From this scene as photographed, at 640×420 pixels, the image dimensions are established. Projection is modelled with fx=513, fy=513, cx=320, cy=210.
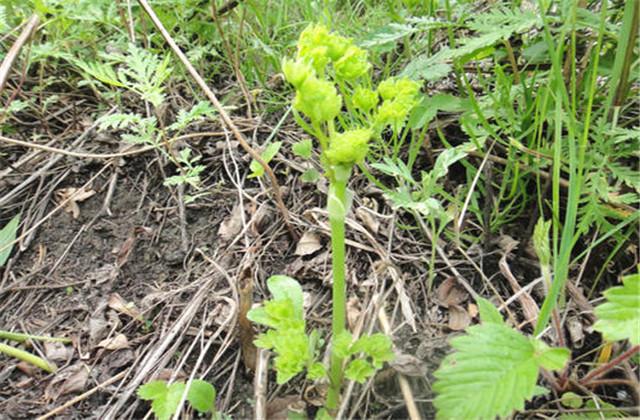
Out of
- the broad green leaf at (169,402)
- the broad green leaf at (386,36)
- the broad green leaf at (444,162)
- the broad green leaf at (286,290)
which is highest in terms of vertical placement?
the broad green leaf at (386,36)

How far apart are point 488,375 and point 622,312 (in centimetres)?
24

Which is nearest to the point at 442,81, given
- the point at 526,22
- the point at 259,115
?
the point at 526,22

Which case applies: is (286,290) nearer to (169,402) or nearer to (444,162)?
(169,402)

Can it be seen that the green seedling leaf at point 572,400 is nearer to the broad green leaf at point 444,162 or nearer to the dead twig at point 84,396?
the broad green leaf at point 444,162

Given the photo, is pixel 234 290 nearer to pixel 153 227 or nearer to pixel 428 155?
pixel 153 227

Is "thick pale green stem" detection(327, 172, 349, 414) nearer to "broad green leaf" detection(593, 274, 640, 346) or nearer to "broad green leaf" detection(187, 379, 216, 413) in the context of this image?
"broad green leaf" detection(187, 379, 216, 413)

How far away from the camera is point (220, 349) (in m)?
1.30

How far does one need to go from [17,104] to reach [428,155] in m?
1.44

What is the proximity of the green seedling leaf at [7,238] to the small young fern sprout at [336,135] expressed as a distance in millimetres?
1031

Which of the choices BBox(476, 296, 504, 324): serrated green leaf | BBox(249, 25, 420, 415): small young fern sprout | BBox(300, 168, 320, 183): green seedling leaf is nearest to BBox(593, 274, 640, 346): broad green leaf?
BBox(476, 296, 504, 324): serrated green leaf

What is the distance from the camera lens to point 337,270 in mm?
991

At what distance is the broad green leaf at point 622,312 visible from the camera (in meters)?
0.82

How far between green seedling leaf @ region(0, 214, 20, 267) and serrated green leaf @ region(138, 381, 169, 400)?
0.86 meters

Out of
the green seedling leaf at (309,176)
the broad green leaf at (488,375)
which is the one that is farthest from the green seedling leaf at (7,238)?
the broad green leaf at (488,375)
